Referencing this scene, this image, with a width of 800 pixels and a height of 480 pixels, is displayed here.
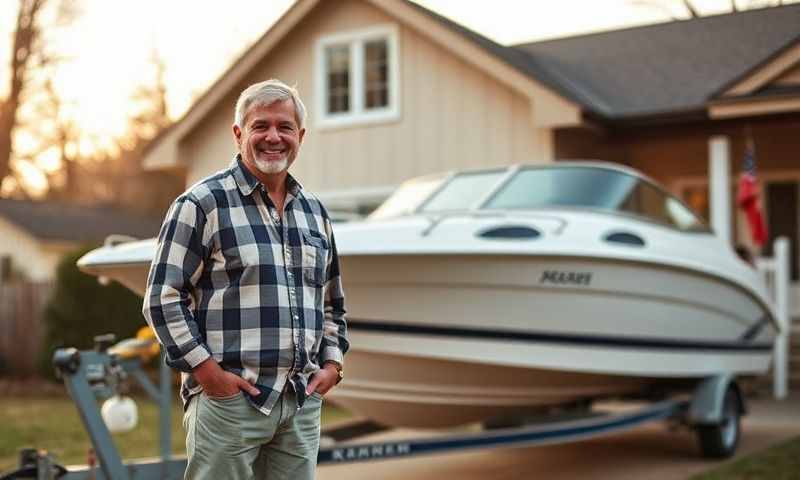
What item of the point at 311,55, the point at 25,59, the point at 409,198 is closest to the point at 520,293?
the point at 409,198

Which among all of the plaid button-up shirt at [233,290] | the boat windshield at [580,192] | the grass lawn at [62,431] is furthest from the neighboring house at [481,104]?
the plaid button-up shirt at [233,290]

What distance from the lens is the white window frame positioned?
14.3 metres

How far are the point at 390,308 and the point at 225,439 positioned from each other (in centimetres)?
336

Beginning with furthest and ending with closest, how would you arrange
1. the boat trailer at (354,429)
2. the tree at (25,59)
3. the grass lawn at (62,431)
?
the tree at (25,59), the grass lawn at (62,431), the boat trailer at (354,429)

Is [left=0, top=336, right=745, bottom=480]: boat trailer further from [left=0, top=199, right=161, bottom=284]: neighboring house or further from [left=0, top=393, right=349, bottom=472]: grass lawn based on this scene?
[left=0, top=199, right=161, bottom=284]: neighboring house

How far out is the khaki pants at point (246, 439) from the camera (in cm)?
295

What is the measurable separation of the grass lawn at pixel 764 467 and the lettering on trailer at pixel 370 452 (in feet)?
7.37

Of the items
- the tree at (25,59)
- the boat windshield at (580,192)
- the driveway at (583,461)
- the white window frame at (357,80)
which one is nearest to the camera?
the boat windshield at (580,192)

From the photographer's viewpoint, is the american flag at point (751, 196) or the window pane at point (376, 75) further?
the window pane at point (376, 75)

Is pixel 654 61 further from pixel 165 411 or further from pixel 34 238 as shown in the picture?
pixel 34 238

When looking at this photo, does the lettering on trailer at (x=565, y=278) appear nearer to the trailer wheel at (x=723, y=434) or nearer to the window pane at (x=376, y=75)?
the trailer wheel at (x=723, y=434)

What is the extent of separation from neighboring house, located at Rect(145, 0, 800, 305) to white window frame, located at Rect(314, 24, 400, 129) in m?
0.02

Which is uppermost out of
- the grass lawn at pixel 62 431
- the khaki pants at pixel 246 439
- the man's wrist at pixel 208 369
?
the man's wrist at pixel 208 369

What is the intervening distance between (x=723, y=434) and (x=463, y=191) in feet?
8.72
